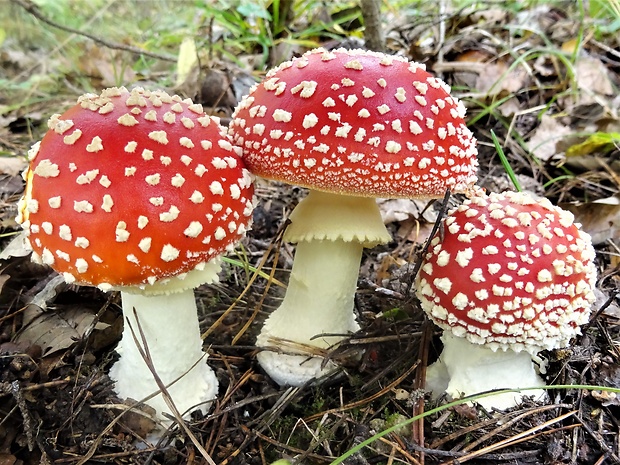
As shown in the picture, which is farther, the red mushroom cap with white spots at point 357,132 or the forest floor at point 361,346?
the forest floor at point 361,346

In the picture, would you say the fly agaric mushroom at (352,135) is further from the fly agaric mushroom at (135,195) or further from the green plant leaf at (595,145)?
the green plant leaf at (595,145)

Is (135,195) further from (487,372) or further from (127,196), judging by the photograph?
(487,372)

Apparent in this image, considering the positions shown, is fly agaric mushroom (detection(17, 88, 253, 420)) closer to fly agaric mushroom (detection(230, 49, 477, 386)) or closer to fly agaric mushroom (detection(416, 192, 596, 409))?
fly agaric mushroom (detection(230, 49, 477, 386))

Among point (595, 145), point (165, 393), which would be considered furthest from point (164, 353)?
point (595, 145)

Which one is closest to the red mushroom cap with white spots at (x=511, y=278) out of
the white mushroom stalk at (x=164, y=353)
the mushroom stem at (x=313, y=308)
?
the mushroom stem at (x=313, y=308)

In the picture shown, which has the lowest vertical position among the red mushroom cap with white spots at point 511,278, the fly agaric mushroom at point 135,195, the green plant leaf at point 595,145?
the green plant leaf at point 595,145

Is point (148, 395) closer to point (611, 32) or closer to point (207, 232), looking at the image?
point (207, 232)

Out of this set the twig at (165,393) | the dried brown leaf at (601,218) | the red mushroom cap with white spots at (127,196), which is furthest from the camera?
the dried brown leaf at (601,218)
